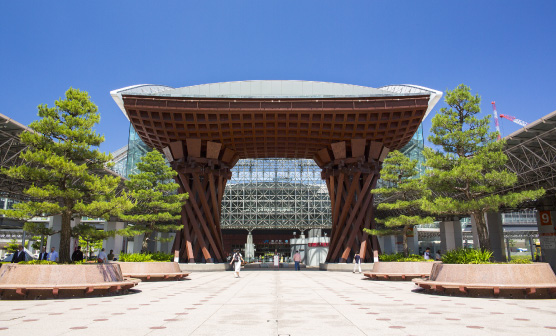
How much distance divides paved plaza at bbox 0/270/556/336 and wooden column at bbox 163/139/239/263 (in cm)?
1871

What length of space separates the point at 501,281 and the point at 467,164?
16.7 feet

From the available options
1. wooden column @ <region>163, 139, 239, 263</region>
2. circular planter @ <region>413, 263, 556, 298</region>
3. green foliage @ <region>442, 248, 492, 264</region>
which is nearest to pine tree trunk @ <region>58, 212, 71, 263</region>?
circular planter @ <region>413, 263, 556, 298</region>

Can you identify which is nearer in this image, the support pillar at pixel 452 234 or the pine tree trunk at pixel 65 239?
the pine tree trunk at pixel 65 239

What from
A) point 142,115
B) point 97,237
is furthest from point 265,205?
point 97,237

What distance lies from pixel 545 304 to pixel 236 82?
94.2 feet

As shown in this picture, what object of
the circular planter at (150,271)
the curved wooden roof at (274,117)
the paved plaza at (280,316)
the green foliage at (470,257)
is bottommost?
the paved plaza at (280,316)

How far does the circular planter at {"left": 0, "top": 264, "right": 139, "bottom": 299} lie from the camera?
10.6 metres

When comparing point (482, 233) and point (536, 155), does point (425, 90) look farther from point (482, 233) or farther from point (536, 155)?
point (482, 233)

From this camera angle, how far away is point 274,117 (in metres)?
28.5

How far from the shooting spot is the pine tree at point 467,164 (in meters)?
14.5

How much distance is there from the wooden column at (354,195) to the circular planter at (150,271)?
597 inches

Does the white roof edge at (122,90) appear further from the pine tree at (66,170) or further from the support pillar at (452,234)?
the support pillar at (452,234)

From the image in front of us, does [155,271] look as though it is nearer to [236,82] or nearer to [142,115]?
[142,115]

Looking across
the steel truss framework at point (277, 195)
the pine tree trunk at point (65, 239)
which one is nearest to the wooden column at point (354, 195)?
the pine tree trunk at point (65, 239)
